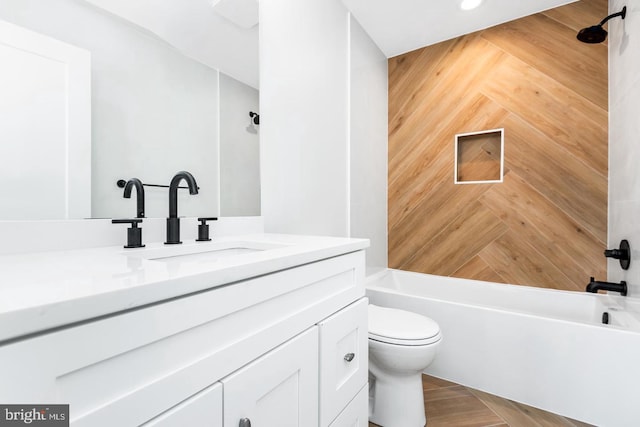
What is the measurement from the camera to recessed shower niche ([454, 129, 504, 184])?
2.33 m

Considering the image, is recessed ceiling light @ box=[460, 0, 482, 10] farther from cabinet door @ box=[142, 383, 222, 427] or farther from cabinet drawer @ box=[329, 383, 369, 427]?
cabinet door @ box=[142, 383, 222, 427]

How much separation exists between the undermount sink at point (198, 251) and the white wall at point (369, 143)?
1.12 metres

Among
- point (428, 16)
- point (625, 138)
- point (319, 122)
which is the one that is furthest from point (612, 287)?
point (428, 16)

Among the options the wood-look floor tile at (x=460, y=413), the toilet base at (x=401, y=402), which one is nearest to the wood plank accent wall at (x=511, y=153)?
the wood-look floor tile at (x=460, y=413)

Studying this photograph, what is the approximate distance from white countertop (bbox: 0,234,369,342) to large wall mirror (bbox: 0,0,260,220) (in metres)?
0.22

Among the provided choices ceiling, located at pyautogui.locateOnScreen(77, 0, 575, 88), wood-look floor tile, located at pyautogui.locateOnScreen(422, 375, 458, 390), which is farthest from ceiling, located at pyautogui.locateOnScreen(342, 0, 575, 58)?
wood-look floor tile, located at pyautogui.locateOnScreen(422, 375, 458, 390)

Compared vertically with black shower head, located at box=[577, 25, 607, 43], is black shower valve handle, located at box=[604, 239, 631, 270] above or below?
below

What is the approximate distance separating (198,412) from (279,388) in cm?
22

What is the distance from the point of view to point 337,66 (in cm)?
201

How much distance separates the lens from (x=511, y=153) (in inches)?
87.7

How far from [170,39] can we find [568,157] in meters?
2.48

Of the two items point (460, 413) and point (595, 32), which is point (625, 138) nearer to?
point (595, 32)

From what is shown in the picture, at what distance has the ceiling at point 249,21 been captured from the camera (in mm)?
1098

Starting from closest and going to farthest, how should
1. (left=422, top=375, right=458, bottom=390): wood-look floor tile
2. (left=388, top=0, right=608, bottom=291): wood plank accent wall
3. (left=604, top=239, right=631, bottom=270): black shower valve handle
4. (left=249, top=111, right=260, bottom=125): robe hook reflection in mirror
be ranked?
(left=249, top=111, right=260, bottom=125): robe hook reflection in mirror
(left=604, top=239, right=631, bottom=270): black shower valve handle
(left=422, top=375, right=458, bottom=390): wood-look floor tile
(left=388, top=0, right=608, bottom=291): wood plank accent wall
